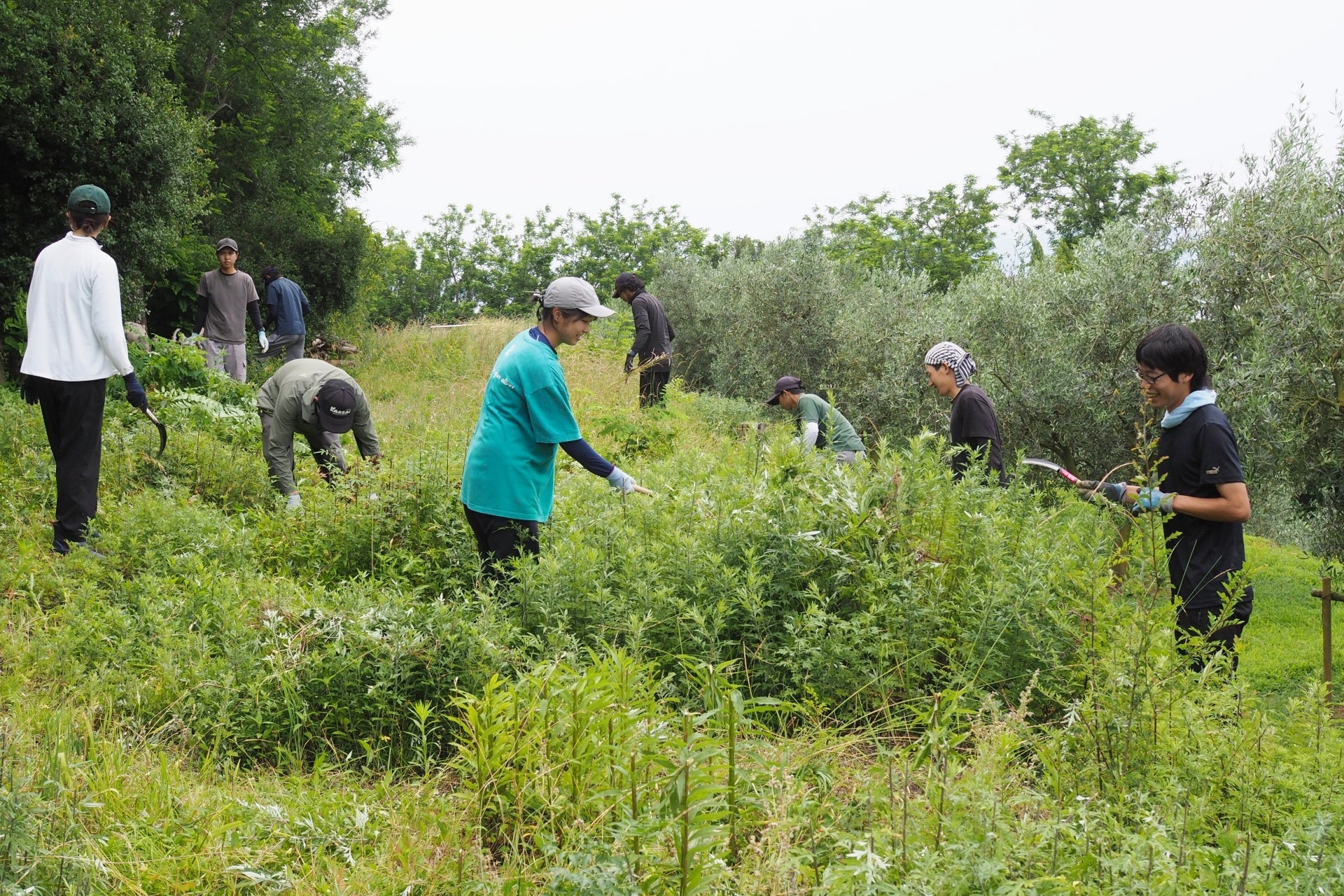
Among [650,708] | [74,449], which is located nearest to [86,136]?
[74,449]

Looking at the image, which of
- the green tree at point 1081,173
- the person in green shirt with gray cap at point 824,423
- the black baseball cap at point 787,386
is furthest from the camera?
the green tree at point 1081,173

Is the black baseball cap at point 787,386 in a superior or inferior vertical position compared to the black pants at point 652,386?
superior

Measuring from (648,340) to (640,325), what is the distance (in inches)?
9.8

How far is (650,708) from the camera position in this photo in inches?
129

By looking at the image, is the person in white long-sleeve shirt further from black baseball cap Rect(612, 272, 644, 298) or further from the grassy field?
black baseball cap Rect(612, 272, 644, 298)

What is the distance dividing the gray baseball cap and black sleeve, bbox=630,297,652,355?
7.45 m

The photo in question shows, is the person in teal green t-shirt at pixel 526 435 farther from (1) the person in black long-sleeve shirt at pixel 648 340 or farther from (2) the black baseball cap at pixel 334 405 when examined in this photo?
(1) the person in black long-sleeve shirt at pixel 648 340

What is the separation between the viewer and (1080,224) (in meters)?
39.4

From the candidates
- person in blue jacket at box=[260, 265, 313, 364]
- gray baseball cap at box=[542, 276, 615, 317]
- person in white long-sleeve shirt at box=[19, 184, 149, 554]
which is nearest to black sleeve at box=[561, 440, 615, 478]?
gray baseball cap at box=[542, 276, 615, 317]

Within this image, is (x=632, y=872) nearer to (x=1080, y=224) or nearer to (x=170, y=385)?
(x=170, y=385)

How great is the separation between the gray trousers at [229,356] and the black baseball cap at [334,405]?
6397 millimetres

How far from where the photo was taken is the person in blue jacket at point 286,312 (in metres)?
13.2

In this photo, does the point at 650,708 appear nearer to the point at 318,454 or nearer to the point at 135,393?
the point at 135,393

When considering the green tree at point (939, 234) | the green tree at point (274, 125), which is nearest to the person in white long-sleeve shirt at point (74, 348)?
the green tree at point (274, 125)
